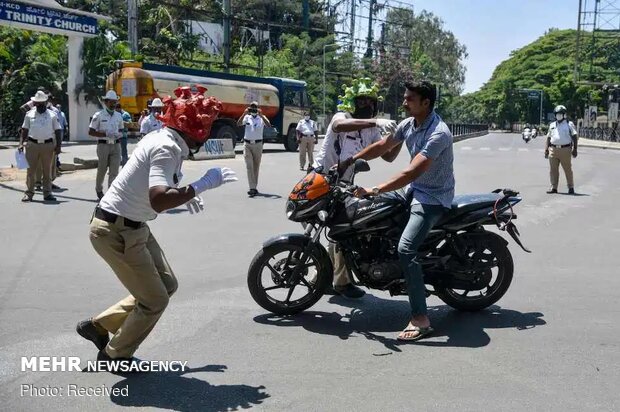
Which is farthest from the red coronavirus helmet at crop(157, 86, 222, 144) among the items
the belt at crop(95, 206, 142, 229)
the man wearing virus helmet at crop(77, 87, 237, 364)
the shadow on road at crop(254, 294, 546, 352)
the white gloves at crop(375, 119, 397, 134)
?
the shadow on road at crop(254, 294, 546, 352)

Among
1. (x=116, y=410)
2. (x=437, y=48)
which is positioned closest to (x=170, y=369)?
(x=116, y=410)

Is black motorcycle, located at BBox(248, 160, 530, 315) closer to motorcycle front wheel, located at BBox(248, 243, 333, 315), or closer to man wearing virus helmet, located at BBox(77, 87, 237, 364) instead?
motorcycle front wheel, located at BBox(248, 243, 333, 315)

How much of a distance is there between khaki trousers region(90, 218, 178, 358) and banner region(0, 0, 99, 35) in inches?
1028

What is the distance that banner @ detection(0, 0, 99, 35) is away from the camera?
1076 inches

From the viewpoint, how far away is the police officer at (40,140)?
12.3m

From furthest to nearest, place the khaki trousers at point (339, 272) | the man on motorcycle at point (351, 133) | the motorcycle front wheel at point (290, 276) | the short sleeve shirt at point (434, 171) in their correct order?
the khaki trousers at point (339, 272), the man on motorcycle at point (351, 133), the motorcycle front wheel at point (290, 276), the short sleeve shirt at point (434, 171)

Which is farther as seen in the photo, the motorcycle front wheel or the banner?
the banner

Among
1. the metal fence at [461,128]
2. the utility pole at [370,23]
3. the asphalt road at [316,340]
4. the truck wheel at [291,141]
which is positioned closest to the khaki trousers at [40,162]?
the asphalt road at [316,340]

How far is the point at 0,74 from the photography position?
32719mm

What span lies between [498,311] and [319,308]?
4.92 feet

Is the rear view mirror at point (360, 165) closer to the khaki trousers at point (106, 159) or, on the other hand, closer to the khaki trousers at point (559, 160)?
the khaki trousers at point (106, 159)

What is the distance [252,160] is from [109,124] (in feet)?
9.24

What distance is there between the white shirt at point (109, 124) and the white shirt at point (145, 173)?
8558 millimetres

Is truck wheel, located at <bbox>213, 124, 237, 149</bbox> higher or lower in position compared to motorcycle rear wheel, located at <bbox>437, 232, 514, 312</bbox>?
higher
